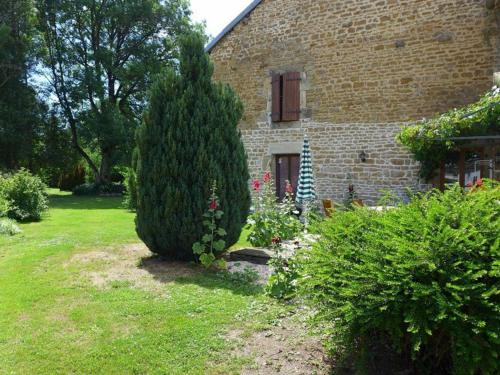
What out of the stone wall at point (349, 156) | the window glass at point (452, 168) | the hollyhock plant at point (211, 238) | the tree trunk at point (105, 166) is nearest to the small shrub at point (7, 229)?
the hollyhock plant at point (211, 238)

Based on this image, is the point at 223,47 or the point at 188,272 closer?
the point at 188,272

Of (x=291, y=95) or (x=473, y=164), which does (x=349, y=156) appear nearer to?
(x=291, y=95)

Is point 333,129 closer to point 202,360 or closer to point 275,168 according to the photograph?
point 275,168

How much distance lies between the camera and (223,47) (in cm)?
1367

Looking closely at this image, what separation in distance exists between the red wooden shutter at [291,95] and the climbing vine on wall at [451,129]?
11.8 ft

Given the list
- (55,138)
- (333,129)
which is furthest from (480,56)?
(55,138)

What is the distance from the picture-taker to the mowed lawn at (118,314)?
128 inches

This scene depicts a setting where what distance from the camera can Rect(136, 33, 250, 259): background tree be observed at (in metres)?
6.06

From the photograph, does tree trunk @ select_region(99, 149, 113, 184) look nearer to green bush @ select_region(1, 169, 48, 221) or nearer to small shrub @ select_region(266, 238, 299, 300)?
green bush @ select_region(1, 169, 48, 221)

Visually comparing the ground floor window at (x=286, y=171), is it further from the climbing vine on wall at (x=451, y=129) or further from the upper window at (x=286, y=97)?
the climbing vine on wall at (x=451, y=129)

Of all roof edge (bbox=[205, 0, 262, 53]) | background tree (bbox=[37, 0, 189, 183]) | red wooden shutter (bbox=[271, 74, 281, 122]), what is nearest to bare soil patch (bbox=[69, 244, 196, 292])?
red wooden shutter (bbox=[271, 74, 281, 122])

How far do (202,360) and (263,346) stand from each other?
517 mm

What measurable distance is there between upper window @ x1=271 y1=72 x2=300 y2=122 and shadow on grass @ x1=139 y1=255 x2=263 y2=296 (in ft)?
24.6

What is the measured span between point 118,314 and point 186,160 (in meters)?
2.65
